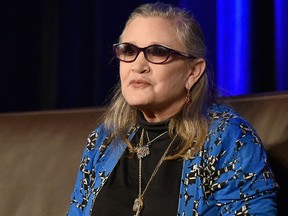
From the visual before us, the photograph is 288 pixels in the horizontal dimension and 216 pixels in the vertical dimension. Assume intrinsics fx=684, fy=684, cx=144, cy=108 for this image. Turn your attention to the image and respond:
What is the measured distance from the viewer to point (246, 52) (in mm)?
2254

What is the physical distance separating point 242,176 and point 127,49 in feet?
1.35

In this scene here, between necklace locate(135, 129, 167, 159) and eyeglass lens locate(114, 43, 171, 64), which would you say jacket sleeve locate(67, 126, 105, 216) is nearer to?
necklace locate(135, 129, 167, 159)

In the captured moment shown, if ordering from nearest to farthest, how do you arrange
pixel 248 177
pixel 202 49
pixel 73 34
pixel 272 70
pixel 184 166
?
pixel 248 177 < pixel 184 166 < pixel 202 49 < pixel 272 70 < pixel 73 34

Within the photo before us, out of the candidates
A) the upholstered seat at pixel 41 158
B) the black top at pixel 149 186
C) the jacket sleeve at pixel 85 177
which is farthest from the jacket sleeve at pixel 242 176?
the upholstered seat at pixel 41 158

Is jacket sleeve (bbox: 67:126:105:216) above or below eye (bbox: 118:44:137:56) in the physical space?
below

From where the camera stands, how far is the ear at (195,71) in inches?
64.0

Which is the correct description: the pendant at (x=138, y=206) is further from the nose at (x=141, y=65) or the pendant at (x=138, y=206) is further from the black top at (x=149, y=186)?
the nose at (x=141, y=65)

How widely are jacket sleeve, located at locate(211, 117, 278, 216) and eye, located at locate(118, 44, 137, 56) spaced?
0.28 meters

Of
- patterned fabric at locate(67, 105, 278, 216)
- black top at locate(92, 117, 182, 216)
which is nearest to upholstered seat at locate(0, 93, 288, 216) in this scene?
black top at locate(92, 117, 182, 216)

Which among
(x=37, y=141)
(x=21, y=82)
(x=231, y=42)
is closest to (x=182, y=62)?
(x=37, y=141)

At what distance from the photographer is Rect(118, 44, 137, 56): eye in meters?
1.59

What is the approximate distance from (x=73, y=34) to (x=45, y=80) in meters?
0.24

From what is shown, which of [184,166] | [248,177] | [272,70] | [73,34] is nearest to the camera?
[248,177]

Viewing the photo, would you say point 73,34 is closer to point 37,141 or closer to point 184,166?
point 37,141
